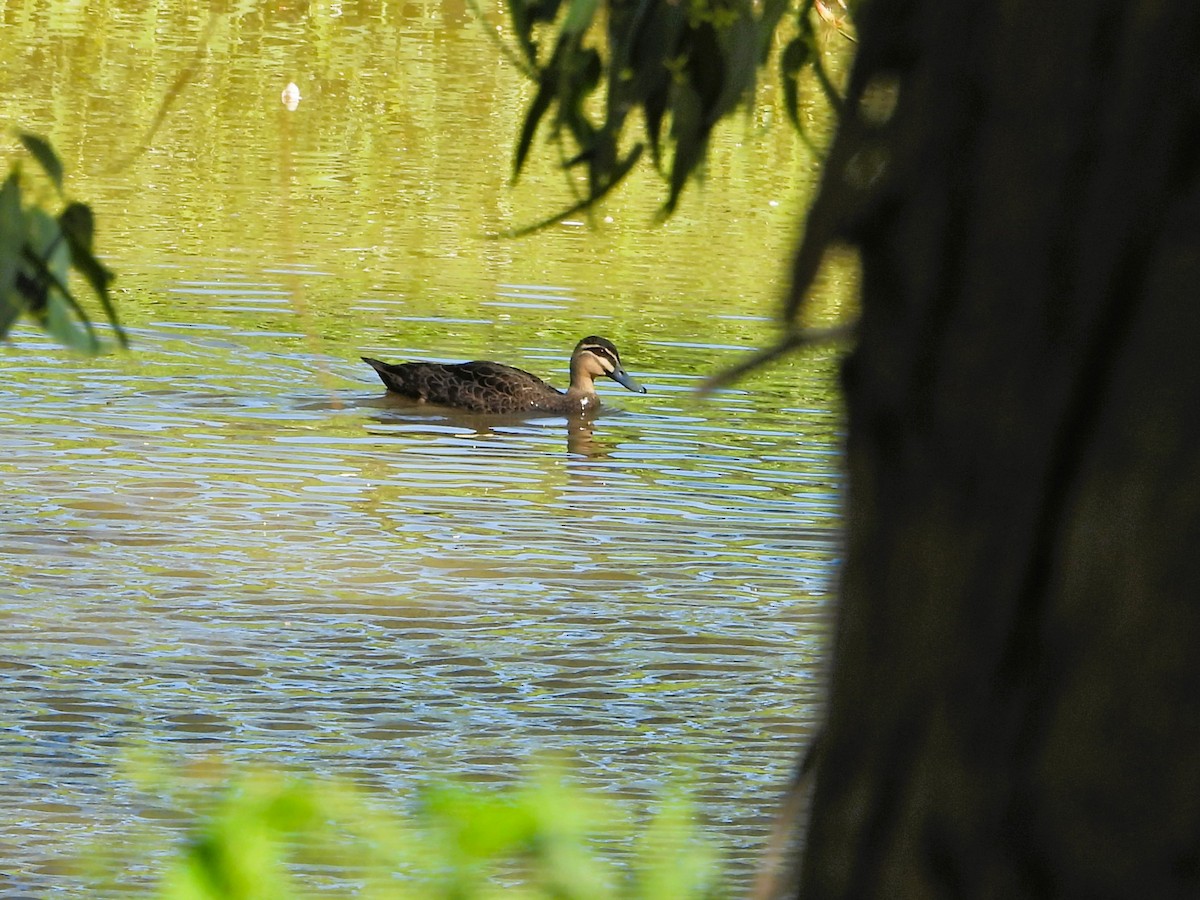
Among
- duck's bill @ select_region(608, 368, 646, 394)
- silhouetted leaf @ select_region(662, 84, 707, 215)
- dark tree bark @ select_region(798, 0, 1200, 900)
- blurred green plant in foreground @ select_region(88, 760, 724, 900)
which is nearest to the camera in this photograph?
blurred green plant in foreground @ select_region(88, 760, 724, 900)

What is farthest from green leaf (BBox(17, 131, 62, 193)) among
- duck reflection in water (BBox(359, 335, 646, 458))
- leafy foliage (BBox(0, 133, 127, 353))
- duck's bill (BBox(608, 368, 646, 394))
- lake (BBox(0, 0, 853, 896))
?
duck's bill (BBox(608, 368, 646, 394))

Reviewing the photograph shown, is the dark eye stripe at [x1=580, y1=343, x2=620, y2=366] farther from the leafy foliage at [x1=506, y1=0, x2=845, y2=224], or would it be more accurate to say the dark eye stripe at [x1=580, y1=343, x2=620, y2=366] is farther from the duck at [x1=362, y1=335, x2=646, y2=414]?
the leafy foliage at [x1=506, y1=0, x2=845, y2=224]

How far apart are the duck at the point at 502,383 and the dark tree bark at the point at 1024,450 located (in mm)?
10303

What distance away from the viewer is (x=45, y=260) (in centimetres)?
305

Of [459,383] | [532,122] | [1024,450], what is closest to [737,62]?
[532,122]

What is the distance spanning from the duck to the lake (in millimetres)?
144

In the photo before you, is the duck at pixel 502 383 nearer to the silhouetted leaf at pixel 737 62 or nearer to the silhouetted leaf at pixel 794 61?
the silhouetted leaf at pixel 794 61

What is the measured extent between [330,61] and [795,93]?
2038cm

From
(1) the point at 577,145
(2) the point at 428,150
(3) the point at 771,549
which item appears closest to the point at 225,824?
(1) the point at 577,145

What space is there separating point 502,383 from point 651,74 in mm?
8697

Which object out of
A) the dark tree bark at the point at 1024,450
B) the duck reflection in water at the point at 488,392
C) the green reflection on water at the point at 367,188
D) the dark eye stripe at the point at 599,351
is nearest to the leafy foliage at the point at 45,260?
the dark tree bark at the point at 1024,450

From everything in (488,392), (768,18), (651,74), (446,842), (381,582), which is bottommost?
(381,582)

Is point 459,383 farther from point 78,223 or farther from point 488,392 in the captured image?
point 78,223

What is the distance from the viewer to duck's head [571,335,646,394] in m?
12.2
